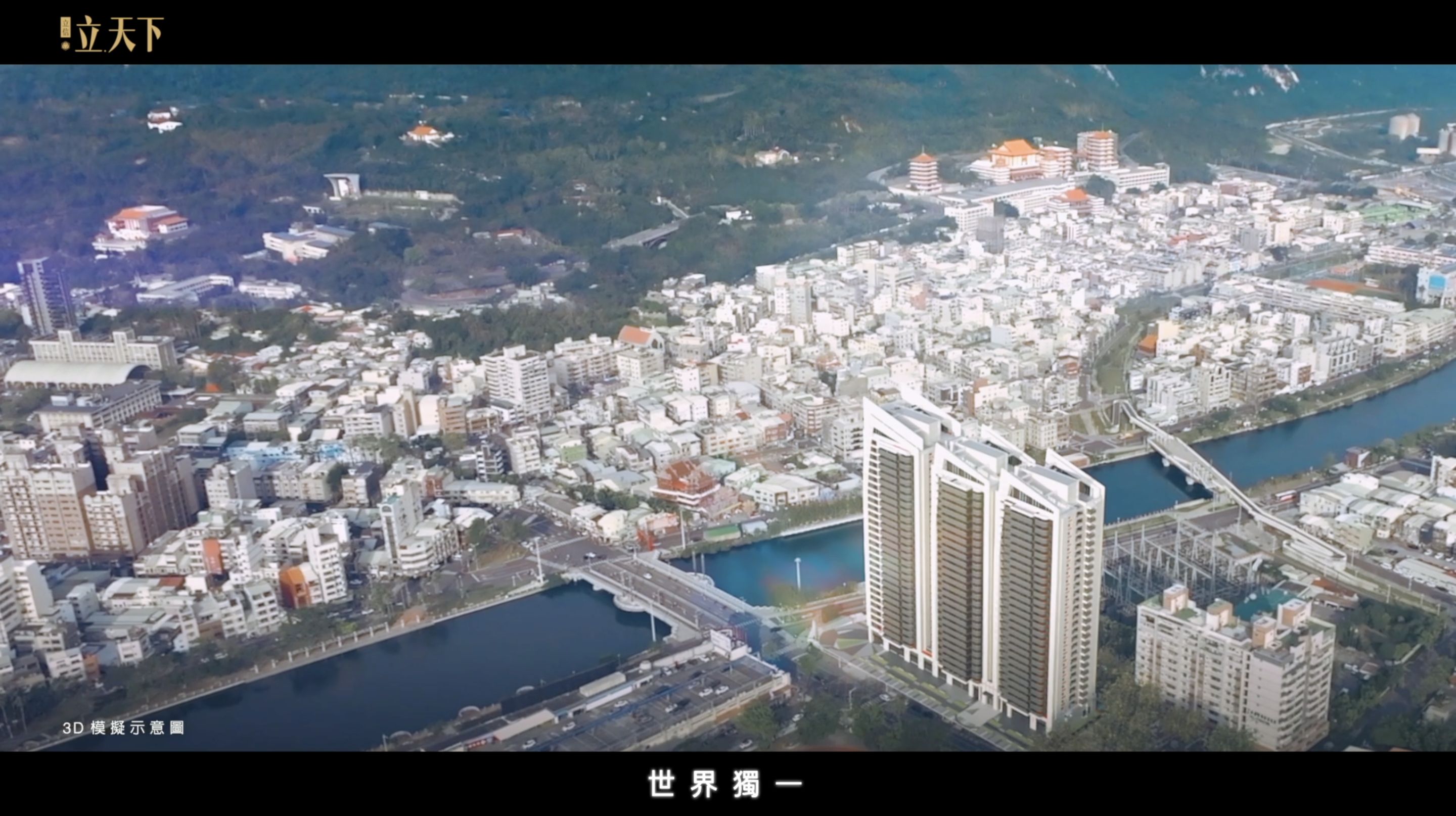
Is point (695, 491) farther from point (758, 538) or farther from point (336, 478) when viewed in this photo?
point (336, 478)

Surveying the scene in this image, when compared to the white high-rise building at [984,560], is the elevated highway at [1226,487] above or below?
below

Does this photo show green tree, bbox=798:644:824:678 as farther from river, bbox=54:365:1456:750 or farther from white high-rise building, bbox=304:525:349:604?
white high-rise building, bbox=304:525:349:604

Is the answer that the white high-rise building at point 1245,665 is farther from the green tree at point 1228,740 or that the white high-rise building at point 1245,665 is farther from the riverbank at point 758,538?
the riverbank at point 758,538

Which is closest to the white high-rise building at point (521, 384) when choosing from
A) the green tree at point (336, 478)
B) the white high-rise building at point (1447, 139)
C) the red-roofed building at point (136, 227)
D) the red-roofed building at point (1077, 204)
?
the green tree at point (336, 478)

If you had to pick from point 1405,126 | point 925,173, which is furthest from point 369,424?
point 1405,126

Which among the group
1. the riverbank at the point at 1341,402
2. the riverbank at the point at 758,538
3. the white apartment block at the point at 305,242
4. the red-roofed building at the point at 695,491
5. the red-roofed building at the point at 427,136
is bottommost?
the riverbank at the point at 1341,402
